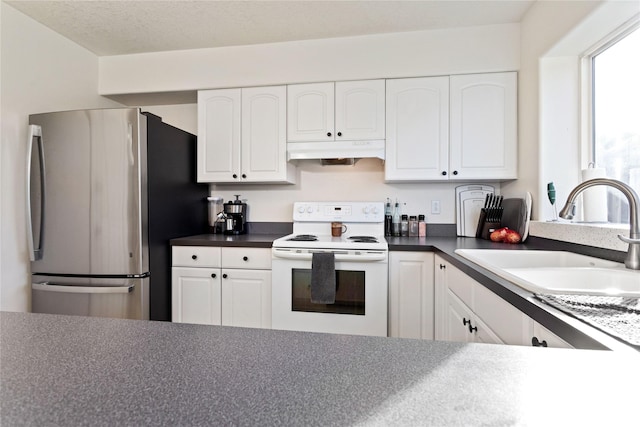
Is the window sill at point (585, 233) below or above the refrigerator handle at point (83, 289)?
above

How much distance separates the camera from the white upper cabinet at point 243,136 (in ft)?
8.12

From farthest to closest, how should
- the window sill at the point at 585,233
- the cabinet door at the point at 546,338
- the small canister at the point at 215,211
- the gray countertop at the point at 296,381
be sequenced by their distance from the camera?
the small canister at the point at 215,211 → the window sill at the point at 585,233 → the cabinet door at the point at 546,338 → the gray countertop at the point at 296,381

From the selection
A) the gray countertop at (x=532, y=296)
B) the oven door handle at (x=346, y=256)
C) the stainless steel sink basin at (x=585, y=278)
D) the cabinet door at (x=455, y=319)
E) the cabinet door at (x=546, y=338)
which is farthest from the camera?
the oven door handle at (x=346, y=256)

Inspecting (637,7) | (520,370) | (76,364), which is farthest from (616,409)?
(637,7)

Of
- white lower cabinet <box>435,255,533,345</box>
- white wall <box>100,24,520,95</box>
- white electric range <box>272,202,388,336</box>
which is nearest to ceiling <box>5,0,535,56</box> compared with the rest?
white wall <box>100,24,520,95</box>

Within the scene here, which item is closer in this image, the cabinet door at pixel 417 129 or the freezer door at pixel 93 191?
the freezer door at pixel 93 191

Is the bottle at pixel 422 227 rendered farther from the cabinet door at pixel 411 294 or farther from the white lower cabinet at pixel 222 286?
the white lower cabinet at pixel 222 286

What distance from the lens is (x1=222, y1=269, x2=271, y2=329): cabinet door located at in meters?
2.17

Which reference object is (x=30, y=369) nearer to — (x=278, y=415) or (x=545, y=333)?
(x=278, y=415)

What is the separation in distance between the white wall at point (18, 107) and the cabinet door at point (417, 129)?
2.52m

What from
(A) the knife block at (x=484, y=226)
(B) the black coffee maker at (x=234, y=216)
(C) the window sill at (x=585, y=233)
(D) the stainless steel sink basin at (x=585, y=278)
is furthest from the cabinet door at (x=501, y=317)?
(B) the black coffee maker at (x=234, y=216)

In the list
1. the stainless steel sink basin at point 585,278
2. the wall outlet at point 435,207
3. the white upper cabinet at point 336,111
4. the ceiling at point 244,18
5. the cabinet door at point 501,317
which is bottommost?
the cabinet door at point 501,317

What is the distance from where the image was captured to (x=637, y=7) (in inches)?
55.0

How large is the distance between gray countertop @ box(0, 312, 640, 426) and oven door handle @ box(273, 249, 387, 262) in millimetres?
1468
